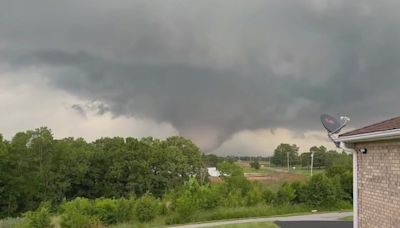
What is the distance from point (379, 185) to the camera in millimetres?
8406

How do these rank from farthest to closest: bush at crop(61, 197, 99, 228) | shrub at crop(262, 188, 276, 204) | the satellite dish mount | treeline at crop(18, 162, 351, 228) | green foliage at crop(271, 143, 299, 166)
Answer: green foliage at crop(271, 143, 299, 166) < shrub at crop(262, 188, 276, 204) < treeline at crop(18, 162, 351, 228) < bush at crop(61, 197, 99, 228) < the satellite dish mount

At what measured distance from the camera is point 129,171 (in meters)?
53.1

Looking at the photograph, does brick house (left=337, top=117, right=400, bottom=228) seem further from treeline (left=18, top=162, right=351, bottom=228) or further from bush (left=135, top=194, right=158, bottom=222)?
bush (left=135, top=194, right=158, bottom=222)

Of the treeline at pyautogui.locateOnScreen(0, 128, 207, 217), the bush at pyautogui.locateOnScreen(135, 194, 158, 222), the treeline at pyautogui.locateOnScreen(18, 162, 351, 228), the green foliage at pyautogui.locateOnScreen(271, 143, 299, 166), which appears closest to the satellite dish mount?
the treeline at pyautogui.locateOnScreen(18, 162, 351, 228)

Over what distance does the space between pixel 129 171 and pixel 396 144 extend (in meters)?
47.2

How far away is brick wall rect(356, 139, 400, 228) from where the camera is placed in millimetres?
7766

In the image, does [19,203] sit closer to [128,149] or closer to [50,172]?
[50,172]

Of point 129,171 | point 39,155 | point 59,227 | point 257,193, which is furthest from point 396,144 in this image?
point 39,155

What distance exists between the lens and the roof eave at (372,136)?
23.7ft

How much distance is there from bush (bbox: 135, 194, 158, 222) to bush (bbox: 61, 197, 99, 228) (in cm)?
245

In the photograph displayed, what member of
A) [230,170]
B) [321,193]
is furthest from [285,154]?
[321,193]

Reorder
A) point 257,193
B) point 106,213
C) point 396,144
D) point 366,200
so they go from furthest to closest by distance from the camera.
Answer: point 257,193
point 106,213
point 366,200
point 396,144

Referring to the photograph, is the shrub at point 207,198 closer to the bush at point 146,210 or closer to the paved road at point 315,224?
the bush at point 146,210

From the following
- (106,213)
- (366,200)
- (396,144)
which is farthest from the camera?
(106,213)
